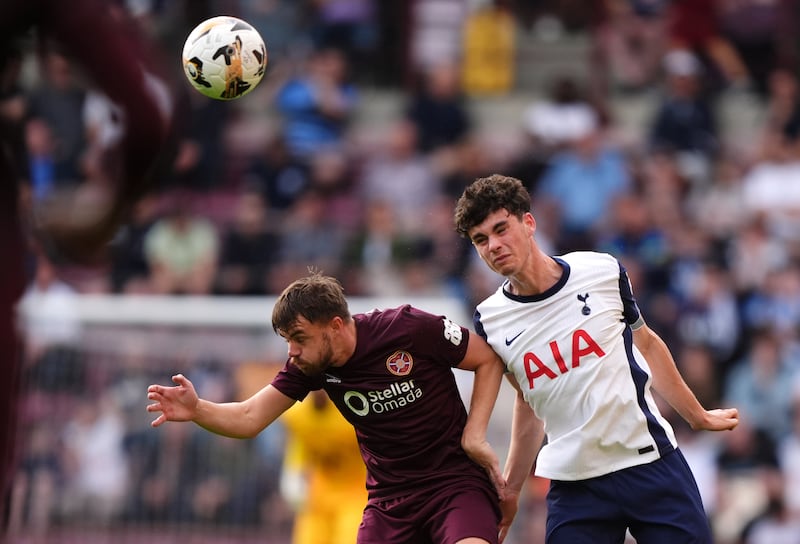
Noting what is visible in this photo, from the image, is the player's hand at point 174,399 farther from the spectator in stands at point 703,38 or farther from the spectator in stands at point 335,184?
the spectator in stands at point 703,38

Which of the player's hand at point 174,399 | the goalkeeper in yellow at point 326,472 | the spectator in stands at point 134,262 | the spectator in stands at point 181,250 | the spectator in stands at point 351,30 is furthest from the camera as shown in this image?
the spectator in stands at point 351,30

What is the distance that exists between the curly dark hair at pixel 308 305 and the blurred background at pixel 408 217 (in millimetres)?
3936

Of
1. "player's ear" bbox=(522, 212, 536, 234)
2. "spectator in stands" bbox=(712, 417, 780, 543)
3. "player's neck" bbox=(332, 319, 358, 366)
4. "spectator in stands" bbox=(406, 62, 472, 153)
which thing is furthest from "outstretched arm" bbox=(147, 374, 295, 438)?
"spectator in stands" bbox=(406, 62, 472, 153)

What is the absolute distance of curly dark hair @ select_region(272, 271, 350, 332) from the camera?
19.0ft

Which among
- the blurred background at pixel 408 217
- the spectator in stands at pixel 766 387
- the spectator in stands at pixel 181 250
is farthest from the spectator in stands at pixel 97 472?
the spectator in stands at pixel 766 387

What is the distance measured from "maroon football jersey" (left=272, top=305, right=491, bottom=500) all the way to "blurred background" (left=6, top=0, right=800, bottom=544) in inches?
158

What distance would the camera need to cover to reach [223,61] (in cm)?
616

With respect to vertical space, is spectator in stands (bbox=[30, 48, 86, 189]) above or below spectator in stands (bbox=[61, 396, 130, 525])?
above

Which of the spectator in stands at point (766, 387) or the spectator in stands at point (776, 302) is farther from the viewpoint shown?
the spectator in stands at point (776, 302)

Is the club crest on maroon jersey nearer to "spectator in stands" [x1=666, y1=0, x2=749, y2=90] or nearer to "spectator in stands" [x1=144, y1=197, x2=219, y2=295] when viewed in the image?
"spectator in stands" [x1=144, y1=197, x2=219, y2=295]

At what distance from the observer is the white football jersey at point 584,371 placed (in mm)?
5855

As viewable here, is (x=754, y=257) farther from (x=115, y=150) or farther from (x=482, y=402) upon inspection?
(x=115, y=150)

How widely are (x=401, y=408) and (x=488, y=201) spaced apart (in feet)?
3.18

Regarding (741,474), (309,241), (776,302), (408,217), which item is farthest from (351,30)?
(741,474)
